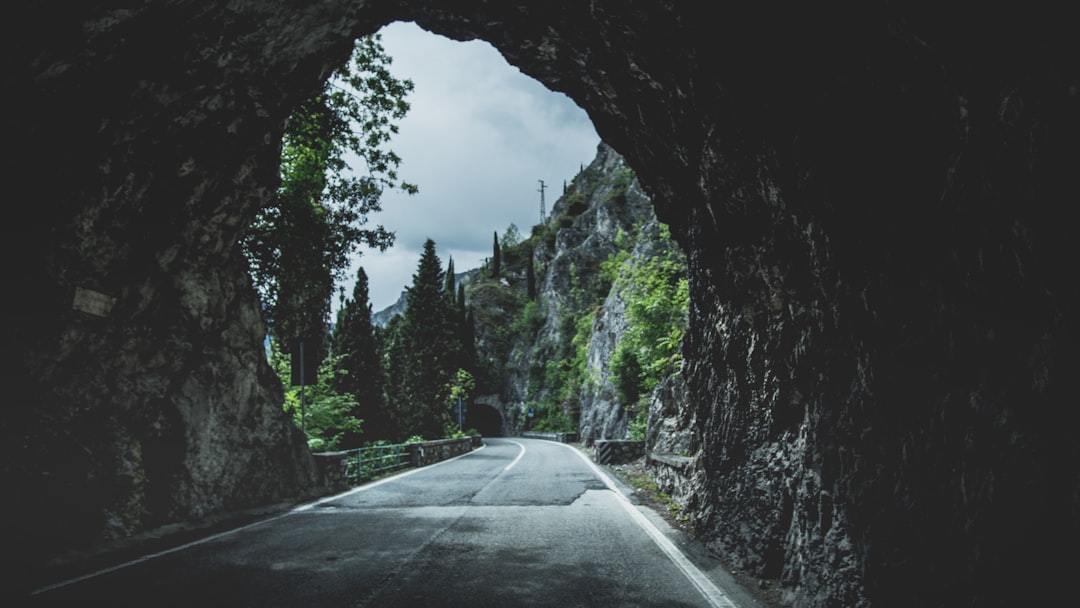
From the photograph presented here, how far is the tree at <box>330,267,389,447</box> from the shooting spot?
30016mm

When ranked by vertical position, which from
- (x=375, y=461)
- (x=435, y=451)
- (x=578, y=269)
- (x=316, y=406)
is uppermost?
(x=578, y=269)

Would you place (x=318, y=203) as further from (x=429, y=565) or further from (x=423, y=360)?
(x=423, y=360)

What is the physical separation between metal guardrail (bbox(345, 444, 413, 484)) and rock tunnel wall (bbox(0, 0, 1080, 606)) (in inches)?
98.0

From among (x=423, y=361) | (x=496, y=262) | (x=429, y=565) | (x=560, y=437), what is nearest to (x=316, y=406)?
(x=423, y=361)

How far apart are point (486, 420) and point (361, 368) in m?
56.1

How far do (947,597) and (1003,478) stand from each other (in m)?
0.83

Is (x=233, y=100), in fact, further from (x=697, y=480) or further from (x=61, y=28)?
(x=697, y=480)

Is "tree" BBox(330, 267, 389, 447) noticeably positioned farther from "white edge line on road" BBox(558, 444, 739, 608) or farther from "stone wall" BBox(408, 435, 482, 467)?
"white edge line on road" BBox(558, 444, 739, 608)

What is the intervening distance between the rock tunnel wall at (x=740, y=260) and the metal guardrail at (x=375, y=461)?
2.49 m

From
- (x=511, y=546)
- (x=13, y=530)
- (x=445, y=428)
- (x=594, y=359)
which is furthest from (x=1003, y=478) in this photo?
(x=594, y=359)

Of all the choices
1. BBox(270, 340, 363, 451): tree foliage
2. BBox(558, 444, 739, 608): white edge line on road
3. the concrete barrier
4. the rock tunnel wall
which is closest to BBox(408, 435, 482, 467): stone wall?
BBox(270, 340, 363, 451): tree foliage

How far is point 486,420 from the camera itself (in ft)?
281

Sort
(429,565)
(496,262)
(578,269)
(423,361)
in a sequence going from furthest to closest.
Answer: (496,262) → (578,269) → (423,361) → (429,565)

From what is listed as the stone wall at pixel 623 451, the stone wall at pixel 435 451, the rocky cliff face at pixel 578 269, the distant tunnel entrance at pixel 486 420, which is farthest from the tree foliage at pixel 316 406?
the distant tunnel entrance at pixel 486 420
